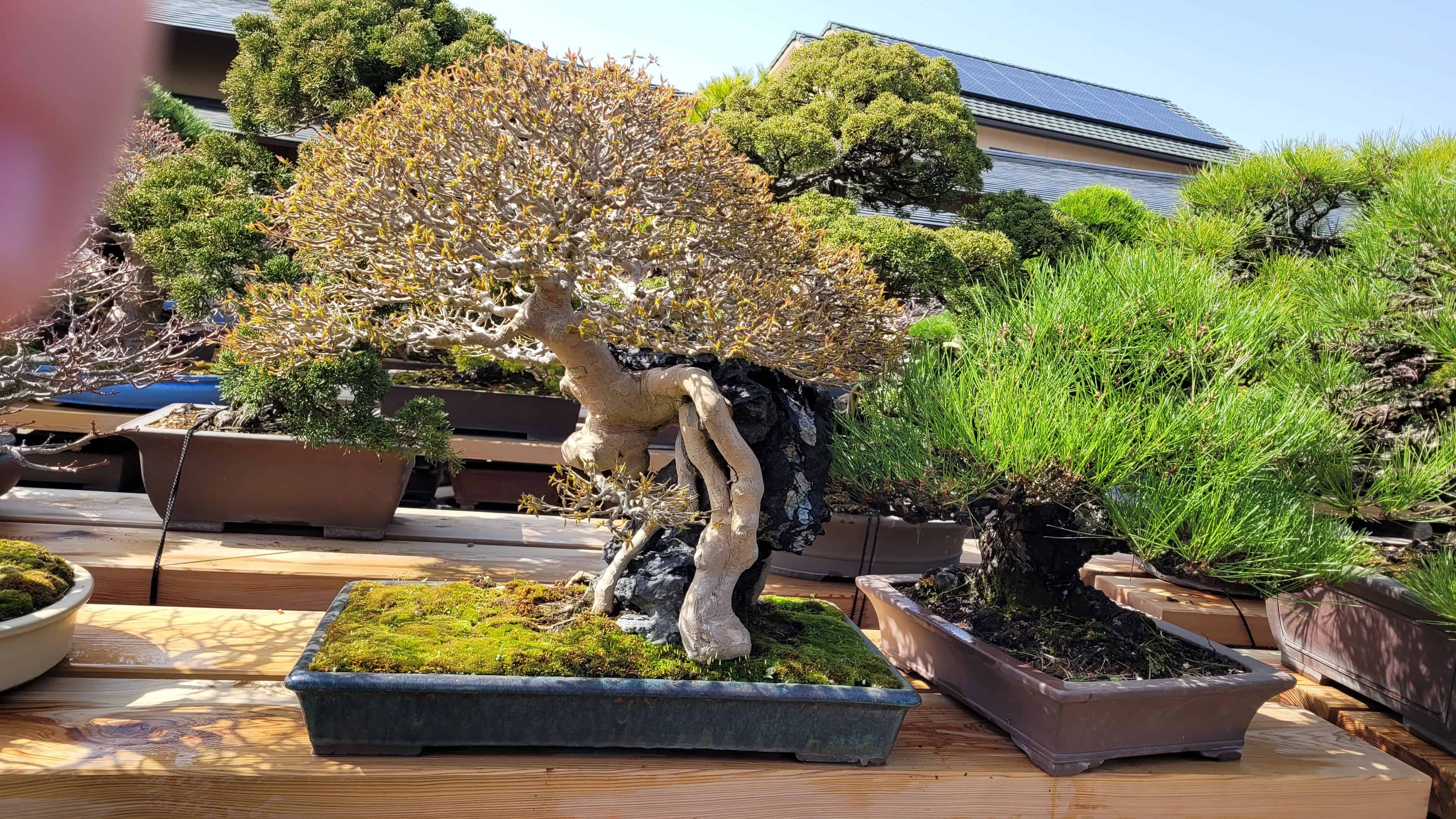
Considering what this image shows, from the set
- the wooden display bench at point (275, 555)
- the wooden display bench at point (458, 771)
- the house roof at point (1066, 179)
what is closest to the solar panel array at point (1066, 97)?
the house roof at point (1066, 179)

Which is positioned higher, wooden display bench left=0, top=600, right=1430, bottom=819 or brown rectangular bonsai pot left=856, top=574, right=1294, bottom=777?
brown rectangular bonsai pot left=856, top=574, right=1294, bottom=777

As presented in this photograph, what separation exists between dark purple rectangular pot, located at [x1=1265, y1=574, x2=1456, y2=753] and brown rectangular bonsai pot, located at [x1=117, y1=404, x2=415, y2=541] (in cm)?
175

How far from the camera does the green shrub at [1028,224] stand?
3396 mm

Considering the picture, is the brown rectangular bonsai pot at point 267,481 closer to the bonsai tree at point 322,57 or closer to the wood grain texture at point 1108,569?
the bonsai tree at point 322,57

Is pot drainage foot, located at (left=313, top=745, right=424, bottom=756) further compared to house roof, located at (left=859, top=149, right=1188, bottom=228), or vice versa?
house roof, located at (left=859, top=149, right=1188, bottom=228)

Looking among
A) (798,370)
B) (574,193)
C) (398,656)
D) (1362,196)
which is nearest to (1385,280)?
(1362,196)

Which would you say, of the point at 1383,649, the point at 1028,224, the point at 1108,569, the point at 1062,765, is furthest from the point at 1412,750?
the point at 1028,224

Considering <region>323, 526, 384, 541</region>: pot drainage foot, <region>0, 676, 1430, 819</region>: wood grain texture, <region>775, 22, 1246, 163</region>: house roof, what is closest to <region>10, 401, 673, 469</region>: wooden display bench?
<region>323, 526, 384, 541</region>: pot drainage foot

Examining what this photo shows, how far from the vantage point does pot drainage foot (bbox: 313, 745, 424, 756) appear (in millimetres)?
1068

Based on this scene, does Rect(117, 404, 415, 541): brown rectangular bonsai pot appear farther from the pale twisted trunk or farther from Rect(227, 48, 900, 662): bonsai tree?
the pale twisted trunk

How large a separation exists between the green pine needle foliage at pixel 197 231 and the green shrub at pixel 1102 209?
293 centimetres

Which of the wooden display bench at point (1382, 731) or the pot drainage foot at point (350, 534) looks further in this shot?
the pot drainage foot at point (350, 534)

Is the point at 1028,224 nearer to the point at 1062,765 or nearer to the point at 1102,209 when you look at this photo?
the point at 1102,209

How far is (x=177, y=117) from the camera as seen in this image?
3633mm
